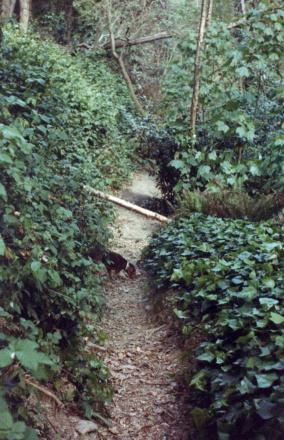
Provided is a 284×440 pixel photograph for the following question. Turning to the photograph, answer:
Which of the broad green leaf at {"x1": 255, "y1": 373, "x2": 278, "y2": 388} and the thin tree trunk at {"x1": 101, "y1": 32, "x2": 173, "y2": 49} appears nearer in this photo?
the broad green leaf at {"x1": 255, "y1": 373, "x2": 278, "y2": 388}

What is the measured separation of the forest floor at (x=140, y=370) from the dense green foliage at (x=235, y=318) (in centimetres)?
27

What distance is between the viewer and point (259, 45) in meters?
8.18

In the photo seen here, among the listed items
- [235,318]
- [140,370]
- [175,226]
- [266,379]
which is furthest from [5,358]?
[175,226]

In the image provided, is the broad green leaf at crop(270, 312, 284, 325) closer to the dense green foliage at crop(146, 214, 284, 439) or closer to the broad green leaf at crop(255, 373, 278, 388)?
the dense green foliage at crop(146, 214, 284, 439)

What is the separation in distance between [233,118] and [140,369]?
5095 millimetres

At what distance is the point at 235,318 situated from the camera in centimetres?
355

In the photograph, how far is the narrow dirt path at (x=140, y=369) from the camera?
3.41m

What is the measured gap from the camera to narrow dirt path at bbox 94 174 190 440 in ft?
11.2

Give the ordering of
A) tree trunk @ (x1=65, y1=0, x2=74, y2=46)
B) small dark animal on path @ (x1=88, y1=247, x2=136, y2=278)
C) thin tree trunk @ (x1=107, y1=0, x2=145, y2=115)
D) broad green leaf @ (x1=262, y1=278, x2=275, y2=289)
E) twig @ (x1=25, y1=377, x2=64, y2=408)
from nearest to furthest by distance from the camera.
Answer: twig @ (x1=25, y1=377, x2=64, y2=408) < broad green leaf @ (x1=262, y1=278, x2=275, y2=289) < small dark animal on path @ (x1=88, y1=247, x2=136, y2=278) < thin tree trunk @ (x1=107, y1=0, x2=145, y2=115) < tree trunk @ (x1=65, y1=0, x2=74, y2=46)

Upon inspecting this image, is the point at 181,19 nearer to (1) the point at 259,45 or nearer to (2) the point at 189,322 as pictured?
(1) the point at 259,45

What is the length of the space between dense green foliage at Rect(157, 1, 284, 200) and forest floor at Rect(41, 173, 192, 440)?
8.19 ft

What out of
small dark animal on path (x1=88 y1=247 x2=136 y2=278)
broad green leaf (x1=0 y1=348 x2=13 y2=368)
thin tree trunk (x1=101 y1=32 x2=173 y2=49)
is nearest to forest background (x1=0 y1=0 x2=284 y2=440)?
broad green leaf (x1=0 y1=348 x2=13 y2=368)

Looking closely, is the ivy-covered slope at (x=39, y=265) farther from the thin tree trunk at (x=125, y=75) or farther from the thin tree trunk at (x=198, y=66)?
the thin tree trunk at (x=125, y=75)

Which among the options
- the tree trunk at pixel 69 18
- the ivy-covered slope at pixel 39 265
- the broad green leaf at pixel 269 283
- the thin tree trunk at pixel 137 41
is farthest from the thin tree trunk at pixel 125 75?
the broad green leaf at pixel 269 283
